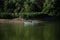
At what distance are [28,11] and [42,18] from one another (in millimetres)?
4019

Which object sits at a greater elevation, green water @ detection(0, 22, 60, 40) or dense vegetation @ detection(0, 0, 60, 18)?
green water @ detection(0, 22, 60, 40)

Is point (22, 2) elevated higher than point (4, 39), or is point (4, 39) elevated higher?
point (4, 39)

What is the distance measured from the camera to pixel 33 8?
134 feet

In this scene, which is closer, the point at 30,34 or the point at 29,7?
the point at 30,34

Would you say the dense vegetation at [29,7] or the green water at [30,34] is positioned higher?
the green water at [30,34]

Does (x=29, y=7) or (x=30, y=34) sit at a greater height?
(x=30, y=34)

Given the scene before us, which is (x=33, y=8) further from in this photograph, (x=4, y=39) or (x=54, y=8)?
(x=4, y=39)

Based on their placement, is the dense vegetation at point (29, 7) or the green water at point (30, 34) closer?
the green water at point (30, 34)

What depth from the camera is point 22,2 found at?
1641 inches

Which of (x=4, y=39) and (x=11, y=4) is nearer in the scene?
(x=4, y=39)

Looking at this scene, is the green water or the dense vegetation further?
the dense vegetation

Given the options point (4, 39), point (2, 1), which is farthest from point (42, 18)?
point (4, 39)

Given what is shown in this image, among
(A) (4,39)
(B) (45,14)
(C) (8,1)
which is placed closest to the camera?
(A) (4,39)

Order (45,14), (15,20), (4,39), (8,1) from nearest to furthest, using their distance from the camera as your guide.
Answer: (4,39), (15,20), (45,14), (8,1)
